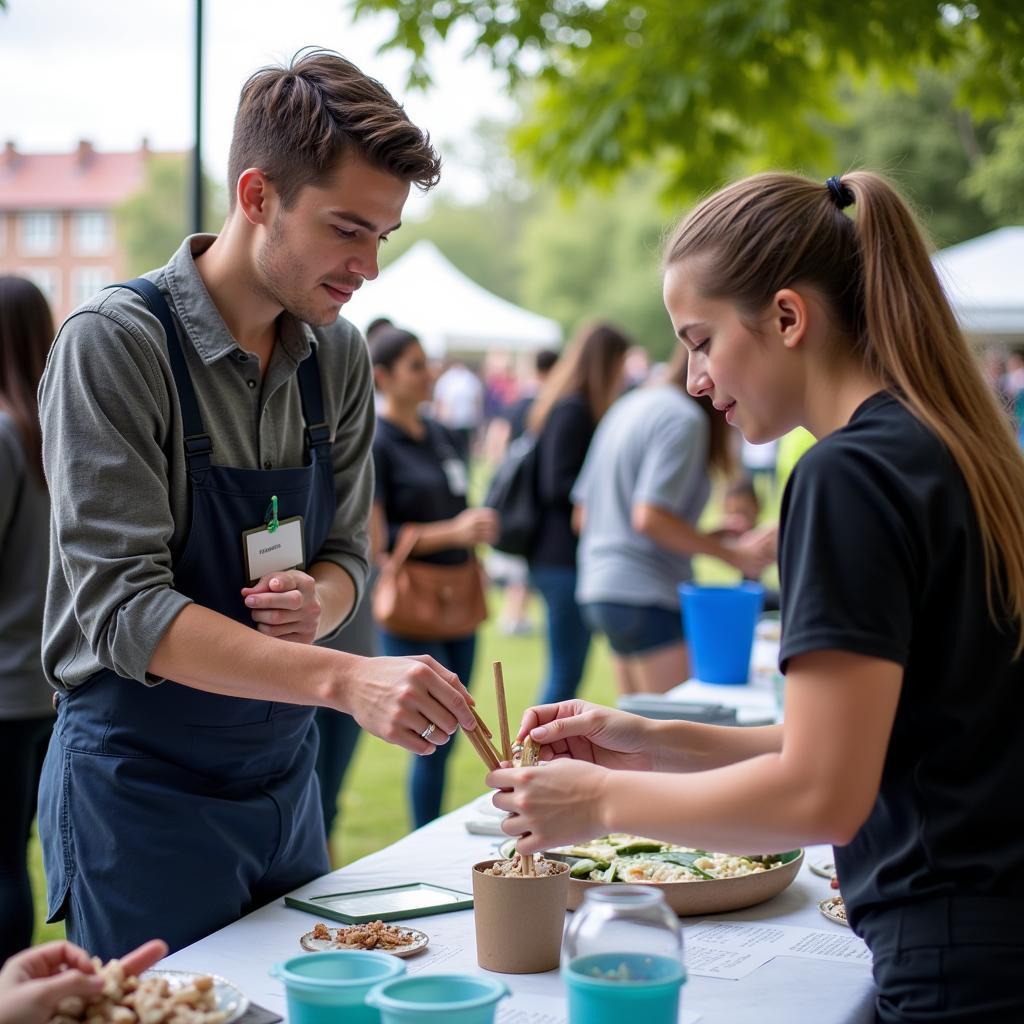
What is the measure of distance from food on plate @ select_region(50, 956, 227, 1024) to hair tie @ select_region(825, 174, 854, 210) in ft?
3.43

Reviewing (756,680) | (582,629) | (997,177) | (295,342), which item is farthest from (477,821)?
(997,177)

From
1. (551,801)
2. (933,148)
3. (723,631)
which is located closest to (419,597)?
(723,631)

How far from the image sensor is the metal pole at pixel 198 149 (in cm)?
340

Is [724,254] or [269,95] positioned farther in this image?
[269,95]

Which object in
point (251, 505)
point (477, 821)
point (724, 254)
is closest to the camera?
point (724, 254)

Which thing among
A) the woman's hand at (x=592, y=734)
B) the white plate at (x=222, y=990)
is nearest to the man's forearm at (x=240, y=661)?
the woman's hand at (x=592, y=734)

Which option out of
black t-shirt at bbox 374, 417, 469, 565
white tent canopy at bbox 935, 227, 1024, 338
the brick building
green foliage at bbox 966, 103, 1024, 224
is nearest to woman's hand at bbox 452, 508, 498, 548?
black t-shirt at bbox 374, 417, 469, 565

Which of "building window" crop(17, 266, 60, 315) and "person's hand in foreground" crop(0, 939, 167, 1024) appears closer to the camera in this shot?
"person's hand in foreground" crop(0, 939, 167, 1024)

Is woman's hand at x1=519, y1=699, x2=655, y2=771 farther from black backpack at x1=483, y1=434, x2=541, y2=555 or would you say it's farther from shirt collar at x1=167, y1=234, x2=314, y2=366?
black backpack at x1=483, y1=434, x2=541, y2=555

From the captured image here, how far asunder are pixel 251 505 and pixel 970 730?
1028 mm

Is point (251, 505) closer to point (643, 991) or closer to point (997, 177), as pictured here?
point (643, 991)

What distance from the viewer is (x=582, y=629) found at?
4.94m

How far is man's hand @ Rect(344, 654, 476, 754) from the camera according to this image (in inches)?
57.2

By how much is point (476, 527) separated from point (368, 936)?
102 inches
